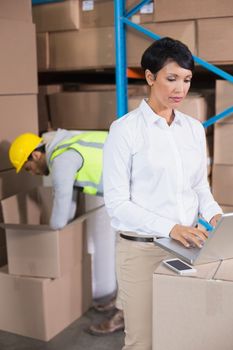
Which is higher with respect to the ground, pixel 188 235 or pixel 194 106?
pixel 194 106

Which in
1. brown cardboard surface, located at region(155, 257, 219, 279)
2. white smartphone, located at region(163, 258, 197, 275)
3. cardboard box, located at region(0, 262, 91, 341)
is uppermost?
white smartphone, located at region(163, 258, 197, 275)

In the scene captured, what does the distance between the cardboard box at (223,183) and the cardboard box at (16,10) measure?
4.59 feet

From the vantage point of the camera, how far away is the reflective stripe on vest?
251 cm

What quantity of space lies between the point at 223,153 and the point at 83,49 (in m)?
1.05

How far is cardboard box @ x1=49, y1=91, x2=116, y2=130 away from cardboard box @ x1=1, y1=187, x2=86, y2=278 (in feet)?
2.16

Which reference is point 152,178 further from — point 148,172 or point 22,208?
point 22,208

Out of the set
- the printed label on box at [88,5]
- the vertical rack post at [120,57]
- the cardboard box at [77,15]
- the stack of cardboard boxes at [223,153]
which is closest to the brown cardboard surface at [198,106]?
the stack of cardboard boxes at [223,153]

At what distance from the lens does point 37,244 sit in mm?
2527

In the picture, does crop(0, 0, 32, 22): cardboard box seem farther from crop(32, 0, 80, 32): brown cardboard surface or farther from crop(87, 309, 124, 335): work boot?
crop(87, 309, 124, 335): work boot

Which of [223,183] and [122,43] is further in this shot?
[122,43]

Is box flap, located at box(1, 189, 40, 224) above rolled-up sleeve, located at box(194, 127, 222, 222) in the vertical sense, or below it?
below

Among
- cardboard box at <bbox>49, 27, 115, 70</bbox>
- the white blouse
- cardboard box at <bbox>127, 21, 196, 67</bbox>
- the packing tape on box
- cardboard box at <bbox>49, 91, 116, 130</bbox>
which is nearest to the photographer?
the packing tape on box

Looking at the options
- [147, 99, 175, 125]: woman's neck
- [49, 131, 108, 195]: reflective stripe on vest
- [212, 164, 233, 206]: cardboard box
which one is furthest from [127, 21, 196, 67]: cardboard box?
[147, 99, 175, 125]: woman's neck

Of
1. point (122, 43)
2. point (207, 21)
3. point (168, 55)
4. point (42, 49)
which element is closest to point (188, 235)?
point (168, 55)
